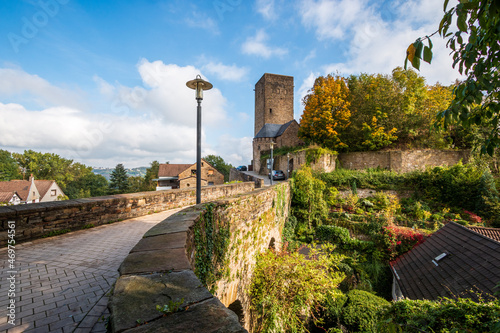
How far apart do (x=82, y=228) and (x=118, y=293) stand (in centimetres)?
544

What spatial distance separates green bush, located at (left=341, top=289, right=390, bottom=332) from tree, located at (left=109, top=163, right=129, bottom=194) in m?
52.6

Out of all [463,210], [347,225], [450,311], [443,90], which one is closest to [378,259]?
[347,225]

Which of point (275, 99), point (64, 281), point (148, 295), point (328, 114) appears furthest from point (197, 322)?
point (275, 99)

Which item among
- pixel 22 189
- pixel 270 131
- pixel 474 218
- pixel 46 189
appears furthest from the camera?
pixel 46 189

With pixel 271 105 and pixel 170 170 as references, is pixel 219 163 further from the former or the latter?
pixel 271 105

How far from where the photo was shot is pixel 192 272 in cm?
182

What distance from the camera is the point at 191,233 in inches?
123

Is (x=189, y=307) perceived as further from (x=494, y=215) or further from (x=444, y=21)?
(x=494, y=215)

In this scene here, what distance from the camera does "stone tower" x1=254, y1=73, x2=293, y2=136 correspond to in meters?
40.0

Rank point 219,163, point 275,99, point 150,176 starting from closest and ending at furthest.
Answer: point 275,99 < point 150,176 < point 219,163

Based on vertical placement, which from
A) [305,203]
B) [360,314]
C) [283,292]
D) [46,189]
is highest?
[46,189]

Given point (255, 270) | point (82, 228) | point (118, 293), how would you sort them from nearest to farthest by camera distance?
point (118, 293) → point (82, 228) → point (255, 270)

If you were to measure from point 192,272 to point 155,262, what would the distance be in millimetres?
415

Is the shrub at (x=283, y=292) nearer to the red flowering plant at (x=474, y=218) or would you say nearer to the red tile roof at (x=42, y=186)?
the red flowering plant at (x=474, y=218)
